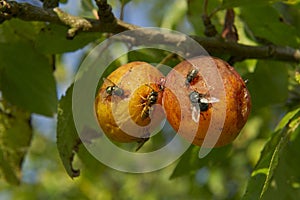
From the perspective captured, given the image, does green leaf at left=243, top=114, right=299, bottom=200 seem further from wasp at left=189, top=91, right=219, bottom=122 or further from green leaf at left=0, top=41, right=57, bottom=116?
→ green leaf at left=0, top=41, right=57, bottom=116

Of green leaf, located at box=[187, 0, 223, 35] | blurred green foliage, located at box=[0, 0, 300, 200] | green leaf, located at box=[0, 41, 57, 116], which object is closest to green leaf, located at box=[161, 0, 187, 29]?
blurred green foliage, located at box=[0, 0, 300, 200]

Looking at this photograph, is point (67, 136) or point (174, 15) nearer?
point (67, 136)

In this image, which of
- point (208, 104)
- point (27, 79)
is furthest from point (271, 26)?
point (27, 79)

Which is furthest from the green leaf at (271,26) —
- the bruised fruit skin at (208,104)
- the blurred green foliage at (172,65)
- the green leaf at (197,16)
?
the bruised fruit skin at (208,104)

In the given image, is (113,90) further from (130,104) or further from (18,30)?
(18,30)

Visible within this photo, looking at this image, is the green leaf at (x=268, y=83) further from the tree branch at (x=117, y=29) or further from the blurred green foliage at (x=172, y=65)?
the tree branch at (x=117, y=29)
